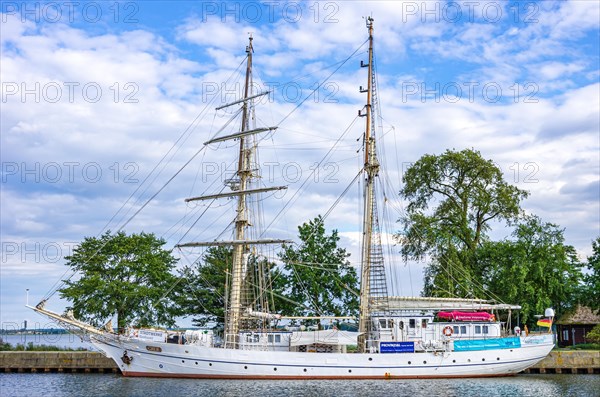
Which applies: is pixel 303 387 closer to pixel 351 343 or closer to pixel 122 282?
pixel 351 343

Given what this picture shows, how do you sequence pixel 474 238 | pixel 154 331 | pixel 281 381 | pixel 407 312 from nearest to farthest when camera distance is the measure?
pixel 281 381 < pixel 154 331 < pixel 407 312 < pixel 474 238

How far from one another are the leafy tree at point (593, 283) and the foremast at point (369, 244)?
743 inches

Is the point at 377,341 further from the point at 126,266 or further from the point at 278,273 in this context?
the point at 126,266

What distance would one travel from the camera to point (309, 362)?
47.6 m

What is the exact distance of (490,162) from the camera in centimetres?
6650

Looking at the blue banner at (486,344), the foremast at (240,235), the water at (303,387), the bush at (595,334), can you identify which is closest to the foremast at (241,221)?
the foremast at (240,235)

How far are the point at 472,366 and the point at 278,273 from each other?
→ 2181 centimetres

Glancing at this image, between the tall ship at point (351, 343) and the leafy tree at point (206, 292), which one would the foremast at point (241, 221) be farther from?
the leafy tree at point (206, 292)

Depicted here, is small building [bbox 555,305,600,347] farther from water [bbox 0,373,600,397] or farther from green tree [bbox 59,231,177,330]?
green tree [bbox 59,231,177,330]

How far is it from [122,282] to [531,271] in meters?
35.2

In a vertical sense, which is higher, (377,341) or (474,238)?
(474,238)

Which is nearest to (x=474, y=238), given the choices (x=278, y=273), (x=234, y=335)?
(x=278, y=273)

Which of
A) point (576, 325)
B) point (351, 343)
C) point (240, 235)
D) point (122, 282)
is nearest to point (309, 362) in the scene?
point (351, 343)

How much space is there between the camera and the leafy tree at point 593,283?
57.6m
